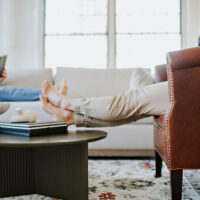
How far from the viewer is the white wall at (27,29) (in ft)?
11.4

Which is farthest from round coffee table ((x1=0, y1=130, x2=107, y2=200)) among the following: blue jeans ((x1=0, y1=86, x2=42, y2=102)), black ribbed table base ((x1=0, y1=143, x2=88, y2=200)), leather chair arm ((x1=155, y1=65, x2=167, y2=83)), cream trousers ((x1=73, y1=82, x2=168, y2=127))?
blue jeans ((x1=0, y1=86, x2=42, y2=102))

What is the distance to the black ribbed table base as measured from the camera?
1.06 m

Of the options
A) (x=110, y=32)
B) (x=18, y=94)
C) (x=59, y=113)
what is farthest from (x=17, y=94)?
(x=110, y=32)

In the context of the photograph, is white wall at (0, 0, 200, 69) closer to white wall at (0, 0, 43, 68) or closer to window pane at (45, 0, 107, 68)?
white wall at (0, 0, 43, 68)

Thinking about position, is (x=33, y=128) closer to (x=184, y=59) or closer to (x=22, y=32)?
(x=184, y=59)

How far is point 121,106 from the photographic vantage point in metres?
1.29

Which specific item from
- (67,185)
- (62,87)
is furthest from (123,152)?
(67,185)

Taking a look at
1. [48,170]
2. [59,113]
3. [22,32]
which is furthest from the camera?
[22,32]

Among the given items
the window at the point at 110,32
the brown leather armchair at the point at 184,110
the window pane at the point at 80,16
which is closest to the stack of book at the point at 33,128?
the brown leather armchair at the point at 184,110

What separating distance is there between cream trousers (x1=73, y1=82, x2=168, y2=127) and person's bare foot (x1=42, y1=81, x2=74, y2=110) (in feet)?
0.24

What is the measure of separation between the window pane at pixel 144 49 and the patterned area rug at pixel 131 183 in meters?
1.96

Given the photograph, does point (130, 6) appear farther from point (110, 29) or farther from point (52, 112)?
point (52, 112)

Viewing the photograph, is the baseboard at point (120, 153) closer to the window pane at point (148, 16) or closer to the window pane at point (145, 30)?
the window pane at point (145, 30)

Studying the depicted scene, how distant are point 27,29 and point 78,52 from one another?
754 mm
